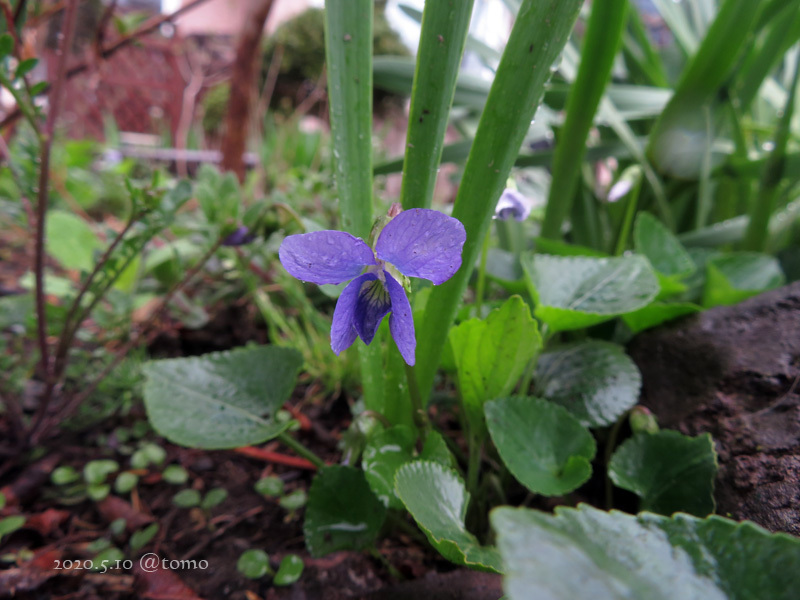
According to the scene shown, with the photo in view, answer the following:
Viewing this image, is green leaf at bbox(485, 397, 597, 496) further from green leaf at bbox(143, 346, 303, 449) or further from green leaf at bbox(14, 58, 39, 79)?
green leaf at bbox(14, 58, 39, 79)

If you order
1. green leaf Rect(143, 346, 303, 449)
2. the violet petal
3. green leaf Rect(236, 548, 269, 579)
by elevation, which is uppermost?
the violet petal

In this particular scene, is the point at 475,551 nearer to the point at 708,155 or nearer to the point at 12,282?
the point at 708,155

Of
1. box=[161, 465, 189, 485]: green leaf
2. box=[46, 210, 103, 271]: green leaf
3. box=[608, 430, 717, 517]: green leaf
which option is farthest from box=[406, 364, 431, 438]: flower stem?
box=[46, 210, 103, 271]: green leaf

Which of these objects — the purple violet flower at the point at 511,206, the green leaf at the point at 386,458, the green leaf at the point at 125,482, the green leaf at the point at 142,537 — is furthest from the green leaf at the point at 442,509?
the green leaf at the point at 125,482

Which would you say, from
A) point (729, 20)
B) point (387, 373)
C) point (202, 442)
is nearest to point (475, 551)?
point (387, 373)

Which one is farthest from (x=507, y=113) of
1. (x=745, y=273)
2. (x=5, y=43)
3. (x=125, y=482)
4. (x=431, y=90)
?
(x=125, y=482)
